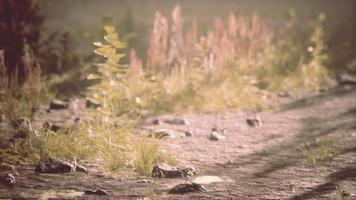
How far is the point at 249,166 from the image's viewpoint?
461 cm

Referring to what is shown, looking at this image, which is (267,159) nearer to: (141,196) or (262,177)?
(262,177)

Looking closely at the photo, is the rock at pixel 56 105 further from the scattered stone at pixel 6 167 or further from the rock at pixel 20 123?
the scattered stone at pixel 6 167

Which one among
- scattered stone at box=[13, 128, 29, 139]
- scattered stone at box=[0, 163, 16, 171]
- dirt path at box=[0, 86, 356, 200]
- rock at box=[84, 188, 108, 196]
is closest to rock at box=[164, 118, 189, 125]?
dirt path at box=[0, 86, 356, 200]

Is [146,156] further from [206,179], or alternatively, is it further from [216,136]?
[216,136]

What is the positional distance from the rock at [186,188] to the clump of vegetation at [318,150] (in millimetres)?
1347

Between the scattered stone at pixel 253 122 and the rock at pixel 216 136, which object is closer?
the rock at pixel 216 136

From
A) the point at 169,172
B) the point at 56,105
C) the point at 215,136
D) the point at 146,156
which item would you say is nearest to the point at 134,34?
the point at 56,105

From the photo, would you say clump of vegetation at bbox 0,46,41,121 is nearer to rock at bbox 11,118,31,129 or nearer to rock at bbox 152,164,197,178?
rock at bbox 11,118,31,129

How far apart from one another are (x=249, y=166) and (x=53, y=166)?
175 cm

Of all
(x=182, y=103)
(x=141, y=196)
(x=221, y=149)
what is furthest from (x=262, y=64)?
(x=141, y=196)

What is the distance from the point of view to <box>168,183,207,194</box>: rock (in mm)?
3776

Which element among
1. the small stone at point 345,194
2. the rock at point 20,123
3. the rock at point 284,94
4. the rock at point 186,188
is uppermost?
the rock at point 284,94

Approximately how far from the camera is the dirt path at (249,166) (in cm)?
377

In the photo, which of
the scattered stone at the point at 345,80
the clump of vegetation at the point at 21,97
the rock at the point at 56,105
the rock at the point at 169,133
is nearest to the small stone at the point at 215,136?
the rock at the point at 169,133
